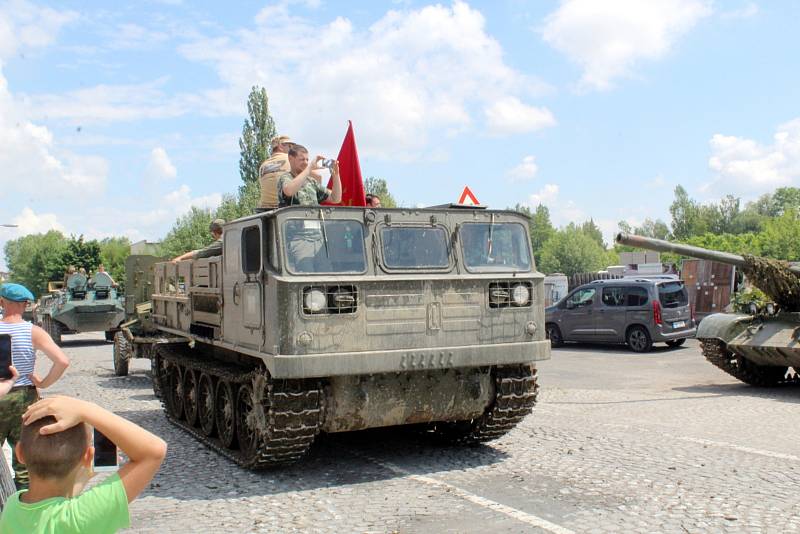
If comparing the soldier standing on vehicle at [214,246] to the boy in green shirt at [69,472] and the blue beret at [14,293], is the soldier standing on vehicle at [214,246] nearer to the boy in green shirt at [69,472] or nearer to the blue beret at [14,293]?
the blue beret at [14,293]

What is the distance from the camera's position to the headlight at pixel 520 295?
25.4ft

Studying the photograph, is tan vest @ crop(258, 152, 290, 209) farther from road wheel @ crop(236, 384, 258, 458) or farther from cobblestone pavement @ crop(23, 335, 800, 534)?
cobblestone pavement @ crop(23, 335, 800, 534)

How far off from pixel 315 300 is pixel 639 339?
45.6 ft

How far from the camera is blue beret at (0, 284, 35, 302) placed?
5645mm

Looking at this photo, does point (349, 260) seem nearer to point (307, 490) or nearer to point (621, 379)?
point (307, 490)

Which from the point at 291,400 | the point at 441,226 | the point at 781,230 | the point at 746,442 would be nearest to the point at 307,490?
the point at 291,400

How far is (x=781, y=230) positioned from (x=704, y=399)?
46.0 meters

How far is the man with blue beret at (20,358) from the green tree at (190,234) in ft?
125

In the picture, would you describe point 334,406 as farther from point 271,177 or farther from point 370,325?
point 271,177

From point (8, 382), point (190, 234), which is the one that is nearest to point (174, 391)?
point (8, 382)

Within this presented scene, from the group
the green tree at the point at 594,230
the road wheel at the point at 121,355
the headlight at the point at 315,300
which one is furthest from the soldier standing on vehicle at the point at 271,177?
the green tree at the point at 594,230

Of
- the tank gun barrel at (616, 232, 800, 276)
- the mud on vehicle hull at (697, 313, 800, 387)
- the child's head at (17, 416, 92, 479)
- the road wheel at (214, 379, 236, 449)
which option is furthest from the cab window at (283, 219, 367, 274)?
the mud on vehicle hull at (697, 313, 800, 387)

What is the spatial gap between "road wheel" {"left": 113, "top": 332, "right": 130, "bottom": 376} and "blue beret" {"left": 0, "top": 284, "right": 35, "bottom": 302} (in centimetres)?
938

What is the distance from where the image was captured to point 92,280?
22969 mm
